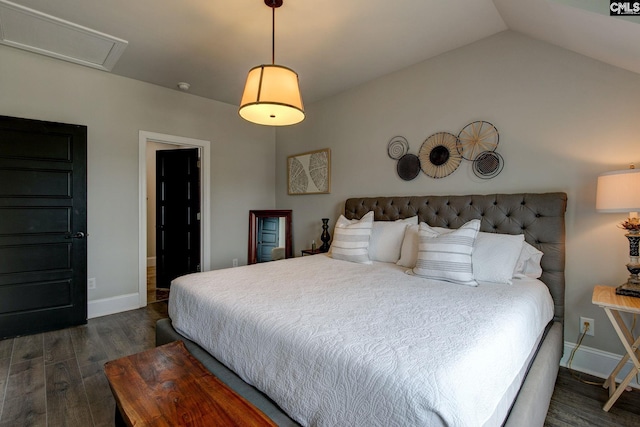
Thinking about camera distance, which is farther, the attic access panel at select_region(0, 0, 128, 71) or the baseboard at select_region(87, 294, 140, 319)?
the baseboard at select_region(87, 294, 140, 319)

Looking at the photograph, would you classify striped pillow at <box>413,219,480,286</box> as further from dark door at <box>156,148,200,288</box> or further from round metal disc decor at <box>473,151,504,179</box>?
dark door at <box>156,148,200,288</box>

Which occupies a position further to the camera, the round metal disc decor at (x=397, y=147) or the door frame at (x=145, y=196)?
the door frame at (x=145, y=196)

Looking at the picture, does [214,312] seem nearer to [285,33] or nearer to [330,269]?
[330,269]

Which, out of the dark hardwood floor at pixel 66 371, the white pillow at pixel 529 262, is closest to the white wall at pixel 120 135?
the dark hardwood floor at pixel 66 371

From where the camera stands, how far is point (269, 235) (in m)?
4.37

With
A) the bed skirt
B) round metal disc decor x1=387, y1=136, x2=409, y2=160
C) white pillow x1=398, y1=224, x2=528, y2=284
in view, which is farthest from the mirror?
white pillow x1=398, y1=224, x2=528, y2=284

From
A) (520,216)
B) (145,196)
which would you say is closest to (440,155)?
(520,216)

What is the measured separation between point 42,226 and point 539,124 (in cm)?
434

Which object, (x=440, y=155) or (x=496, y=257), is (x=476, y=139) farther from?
(x=496, y=257)

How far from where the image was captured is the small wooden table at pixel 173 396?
102 cm

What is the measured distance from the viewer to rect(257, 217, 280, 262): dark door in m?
4.35

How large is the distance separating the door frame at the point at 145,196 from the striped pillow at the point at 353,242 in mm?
2006

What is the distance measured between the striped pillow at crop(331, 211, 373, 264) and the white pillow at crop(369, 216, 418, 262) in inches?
2.8

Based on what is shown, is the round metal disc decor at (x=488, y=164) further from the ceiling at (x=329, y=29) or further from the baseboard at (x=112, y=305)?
the baseboard at (x=112, y=305)
